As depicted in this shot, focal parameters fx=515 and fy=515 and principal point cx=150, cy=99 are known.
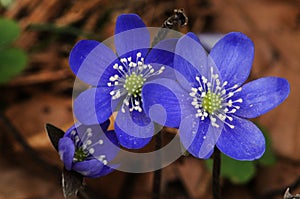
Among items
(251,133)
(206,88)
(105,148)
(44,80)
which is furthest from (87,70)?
(44,80)

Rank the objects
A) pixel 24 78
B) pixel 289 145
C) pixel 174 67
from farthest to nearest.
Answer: pixel 24 78 → pixel 289 145 → pixel 174 67

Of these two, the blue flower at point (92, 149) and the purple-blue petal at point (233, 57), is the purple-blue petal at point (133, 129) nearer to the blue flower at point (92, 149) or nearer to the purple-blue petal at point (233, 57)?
the blue flower at point (92, 149)

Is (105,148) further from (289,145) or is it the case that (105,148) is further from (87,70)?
(289,145)

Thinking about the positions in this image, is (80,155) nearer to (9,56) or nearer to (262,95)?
(262,95)

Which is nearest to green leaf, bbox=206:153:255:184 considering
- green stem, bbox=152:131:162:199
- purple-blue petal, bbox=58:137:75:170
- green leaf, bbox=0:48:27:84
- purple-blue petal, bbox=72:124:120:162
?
green stem, bbox=152:131:162:199

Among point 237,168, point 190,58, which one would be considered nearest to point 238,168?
point 237,168

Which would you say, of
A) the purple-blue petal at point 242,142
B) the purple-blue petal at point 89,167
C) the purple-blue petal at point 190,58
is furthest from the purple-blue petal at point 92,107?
the purple-blue petal at point 242,142
